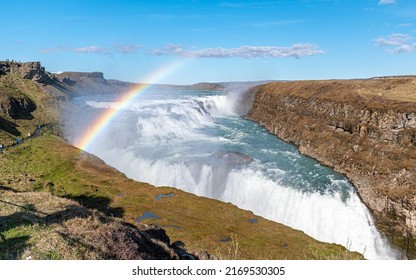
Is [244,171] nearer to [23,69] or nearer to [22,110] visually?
[22,110]

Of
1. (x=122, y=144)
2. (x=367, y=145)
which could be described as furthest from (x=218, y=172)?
(x=122, y=144)

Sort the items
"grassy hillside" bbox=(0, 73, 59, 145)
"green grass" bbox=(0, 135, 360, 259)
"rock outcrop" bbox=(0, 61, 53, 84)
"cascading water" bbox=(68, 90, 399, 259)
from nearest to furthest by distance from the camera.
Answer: "green grass" bbox=(0, 135, 360, 259)
"cascading water" bbox=(68, 90, 399, 259)
"grassy hillside" bbox=(0, 73, 59, 145)
"rock outcrop" bbox=(0, 61, 53, 84)

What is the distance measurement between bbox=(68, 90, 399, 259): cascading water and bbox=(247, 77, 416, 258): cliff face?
83.4 inches

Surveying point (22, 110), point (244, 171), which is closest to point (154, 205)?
point (244, 171)

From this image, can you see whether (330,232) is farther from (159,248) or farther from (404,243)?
(159,248)

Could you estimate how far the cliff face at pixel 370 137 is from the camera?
129ft

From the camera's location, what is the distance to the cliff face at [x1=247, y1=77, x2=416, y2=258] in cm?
3938

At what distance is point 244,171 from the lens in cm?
5047

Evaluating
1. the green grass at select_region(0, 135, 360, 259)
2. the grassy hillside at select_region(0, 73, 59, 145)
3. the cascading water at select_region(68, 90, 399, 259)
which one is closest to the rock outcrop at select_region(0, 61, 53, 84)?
the grassy hillside at select_region(0, 73, 59, 145)

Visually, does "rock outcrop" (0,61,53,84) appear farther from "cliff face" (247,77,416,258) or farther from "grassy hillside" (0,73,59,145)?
"cliff face" (247,77,416,258)

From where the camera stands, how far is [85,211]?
16391mm

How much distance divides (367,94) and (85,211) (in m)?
62.8

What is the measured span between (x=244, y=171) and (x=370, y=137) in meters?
21.5

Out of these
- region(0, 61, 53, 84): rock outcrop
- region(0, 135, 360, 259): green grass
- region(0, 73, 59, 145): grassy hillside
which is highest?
region(0, 61, 53, 84): rock outcrop
